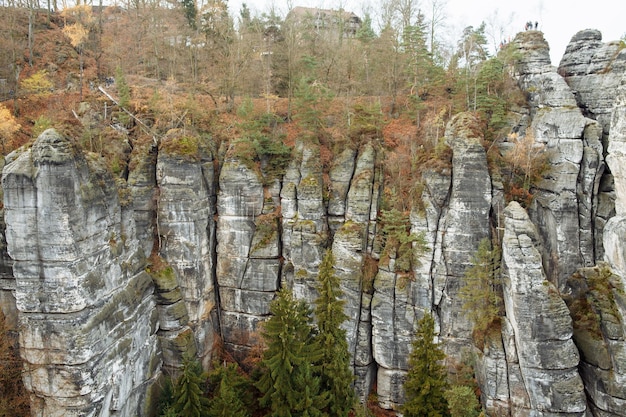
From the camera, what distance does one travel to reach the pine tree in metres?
20.1

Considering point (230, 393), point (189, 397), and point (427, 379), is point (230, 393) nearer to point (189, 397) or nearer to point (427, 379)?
point (189, 397)

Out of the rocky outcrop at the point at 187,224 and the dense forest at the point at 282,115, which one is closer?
the dense forest at the point at 282,115

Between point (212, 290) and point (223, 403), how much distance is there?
24.4ft

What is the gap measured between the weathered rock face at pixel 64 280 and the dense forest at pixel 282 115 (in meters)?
1.89

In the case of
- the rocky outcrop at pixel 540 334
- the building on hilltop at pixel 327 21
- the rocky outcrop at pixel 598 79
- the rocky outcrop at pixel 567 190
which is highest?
the building on hilltop at pixel 327 21

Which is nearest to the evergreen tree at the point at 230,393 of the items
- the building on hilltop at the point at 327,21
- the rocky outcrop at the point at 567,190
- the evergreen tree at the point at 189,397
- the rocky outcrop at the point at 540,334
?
the evergreen tree at the point at 189,397

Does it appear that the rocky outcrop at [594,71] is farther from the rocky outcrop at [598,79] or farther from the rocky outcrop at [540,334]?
the rocky outcrop at [540,334]

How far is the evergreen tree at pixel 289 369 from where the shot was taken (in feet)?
62.7

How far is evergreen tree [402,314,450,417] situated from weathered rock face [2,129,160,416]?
13.2 meters

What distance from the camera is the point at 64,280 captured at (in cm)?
1636

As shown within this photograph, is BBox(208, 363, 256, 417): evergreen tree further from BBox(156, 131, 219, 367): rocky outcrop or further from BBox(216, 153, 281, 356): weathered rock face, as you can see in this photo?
BBox(216, 153, 281, 356): weathered rock face

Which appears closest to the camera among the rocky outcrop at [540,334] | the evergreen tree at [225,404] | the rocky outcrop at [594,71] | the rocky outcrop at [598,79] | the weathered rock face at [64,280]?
the weathered rock face at [64,280]

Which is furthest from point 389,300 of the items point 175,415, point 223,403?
point 175,415

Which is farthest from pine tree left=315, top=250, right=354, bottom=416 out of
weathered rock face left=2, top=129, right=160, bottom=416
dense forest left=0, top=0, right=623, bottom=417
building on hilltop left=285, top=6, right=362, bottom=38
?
building on hilltop left=285, top=6, right=362, bottom=38
